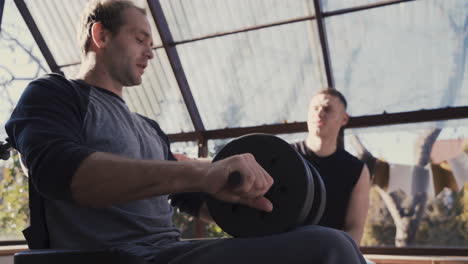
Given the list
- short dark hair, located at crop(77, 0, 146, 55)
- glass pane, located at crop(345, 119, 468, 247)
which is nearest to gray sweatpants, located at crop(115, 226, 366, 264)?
short dark hair, located at crop(77, 0, 146, 55)

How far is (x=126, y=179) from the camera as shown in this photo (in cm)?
94

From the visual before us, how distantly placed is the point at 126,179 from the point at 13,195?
6697 mm

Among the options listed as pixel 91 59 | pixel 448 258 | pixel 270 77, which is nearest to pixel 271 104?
pixel 270 77

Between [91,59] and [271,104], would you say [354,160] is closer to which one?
[271,104]

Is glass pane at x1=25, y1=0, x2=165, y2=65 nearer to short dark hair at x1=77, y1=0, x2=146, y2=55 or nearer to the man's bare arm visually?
the man's bare arm

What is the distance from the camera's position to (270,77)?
4.29 m

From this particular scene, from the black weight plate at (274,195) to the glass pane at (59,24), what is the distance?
3.30m

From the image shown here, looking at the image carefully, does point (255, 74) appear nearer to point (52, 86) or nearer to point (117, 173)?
point (52, 86)

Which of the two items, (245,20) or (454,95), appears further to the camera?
(245,20)

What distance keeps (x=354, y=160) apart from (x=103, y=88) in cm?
186

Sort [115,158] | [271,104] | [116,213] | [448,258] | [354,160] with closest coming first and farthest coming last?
[115,158], [116,213], [354,160], [448,258], [271,104]

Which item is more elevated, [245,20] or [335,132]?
[245,20]

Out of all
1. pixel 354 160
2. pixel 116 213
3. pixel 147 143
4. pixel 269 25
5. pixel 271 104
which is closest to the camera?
pixel 116 213

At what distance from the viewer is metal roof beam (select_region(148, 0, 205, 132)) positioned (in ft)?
13.8
